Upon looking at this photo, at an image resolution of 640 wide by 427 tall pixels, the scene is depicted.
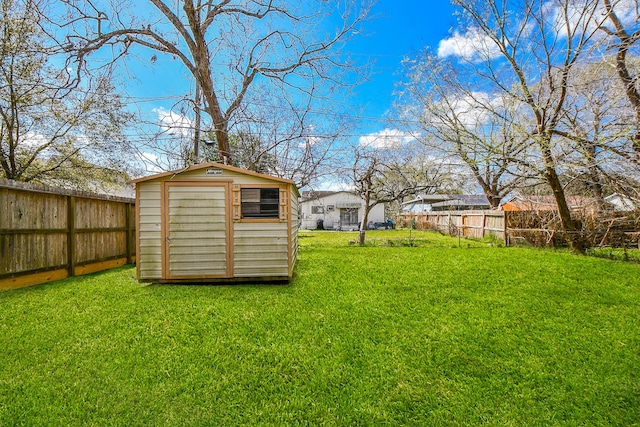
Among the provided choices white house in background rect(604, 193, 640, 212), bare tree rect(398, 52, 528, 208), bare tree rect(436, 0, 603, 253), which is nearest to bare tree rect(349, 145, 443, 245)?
bare tree rect(398, 52, 528, 208)

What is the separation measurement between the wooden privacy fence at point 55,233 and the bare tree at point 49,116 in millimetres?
2133

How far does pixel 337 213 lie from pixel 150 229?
19011 millimetres

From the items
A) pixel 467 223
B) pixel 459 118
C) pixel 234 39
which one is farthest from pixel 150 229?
pixel 467 223

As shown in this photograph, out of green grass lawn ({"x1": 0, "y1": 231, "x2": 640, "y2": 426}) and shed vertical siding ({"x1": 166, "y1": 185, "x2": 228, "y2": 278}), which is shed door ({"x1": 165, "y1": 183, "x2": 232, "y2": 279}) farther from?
green grass lawn ({"x1": 0, "y1": 231, "x2": 640, "y2": 426})

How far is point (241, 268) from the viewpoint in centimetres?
514

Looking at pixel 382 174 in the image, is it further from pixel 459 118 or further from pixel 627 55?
pixel 627 55

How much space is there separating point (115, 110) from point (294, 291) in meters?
7.73

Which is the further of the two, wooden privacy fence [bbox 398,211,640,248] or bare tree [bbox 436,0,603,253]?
wooden privacy fence [bbox 398,211,640,248]

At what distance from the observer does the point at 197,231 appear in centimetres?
507

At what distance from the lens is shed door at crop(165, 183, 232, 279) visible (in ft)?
16.5

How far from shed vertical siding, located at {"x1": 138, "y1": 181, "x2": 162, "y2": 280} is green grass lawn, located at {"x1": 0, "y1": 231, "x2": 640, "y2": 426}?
34 cm

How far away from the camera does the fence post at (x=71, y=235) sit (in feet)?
17.9

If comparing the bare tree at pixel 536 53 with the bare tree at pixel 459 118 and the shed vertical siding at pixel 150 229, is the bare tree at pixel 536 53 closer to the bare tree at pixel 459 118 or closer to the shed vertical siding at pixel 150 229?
the bare tree at pixel 459 118

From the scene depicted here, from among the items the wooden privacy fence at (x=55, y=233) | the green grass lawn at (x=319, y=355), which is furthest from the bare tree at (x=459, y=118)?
the wooden privacy fence at (x=55, y=233)
